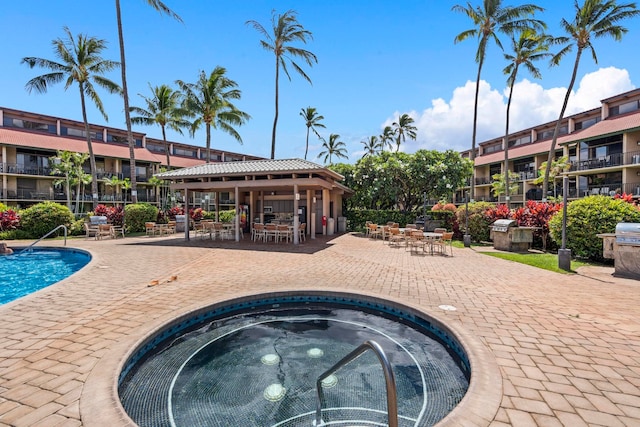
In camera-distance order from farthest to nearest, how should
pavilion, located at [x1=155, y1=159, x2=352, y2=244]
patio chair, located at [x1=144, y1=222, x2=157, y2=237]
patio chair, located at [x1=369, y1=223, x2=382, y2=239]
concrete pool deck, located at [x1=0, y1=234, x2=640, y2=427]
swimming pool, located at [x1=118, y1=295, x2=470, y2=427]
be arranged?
patio chair, located at [x1=144, y1=222, x2=157, y2=237]
patio chair, located at [x1=369, y1=223, x2=382, y2=239]
pavilion, located at [x1=155, y1=159, x2=352, y2=244]
swimming pool, located at [x1=118, y1=295, x2=470, y2=427]
concrete pool deck, located at [x1=0, y1=234, x2=640, y2=427]

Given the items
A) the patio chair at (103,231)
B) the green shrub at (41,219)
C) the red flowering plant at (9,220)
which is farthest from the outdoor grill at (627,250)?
the red flowering plant at (9,220)

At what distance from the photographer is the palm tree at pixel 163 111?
2794cm

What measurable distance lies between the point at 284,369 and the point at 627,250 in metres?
9.42

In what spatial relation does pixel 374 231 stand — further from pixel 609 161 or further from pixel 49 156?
pixel 49 156

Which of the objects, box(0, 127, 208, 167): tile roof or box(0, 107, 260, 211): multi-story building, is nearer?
box(0, 127, 208, 167): tile roof

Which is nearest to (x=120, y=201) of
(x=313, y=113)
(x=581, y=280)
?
(x=313, y=113)

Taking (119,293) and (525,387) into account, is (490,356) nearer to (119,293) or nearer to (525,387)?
(525,387)

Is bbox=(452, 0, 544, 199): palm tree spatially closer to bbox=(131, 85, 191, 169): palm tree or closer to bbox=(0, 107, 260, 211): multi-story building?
bbox=(131, 85, 191, 169): palm tree

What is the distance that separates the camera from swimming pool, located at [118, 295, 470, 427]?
3256 millimetres

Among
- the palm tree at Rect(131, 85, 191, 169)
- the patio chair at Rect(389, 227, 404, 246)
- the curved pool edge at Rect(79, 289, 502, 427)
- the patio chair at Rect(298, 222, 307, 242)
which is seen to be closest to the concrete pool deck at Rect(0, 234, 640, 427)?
the curved pool edge at Rect(79, 289, 502, 427)

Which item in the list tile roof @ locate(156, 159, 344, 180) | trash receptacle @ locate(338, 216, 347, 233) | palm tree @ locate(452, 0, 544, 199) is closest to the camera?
tile roof @ locate(156, 159, 344, 180)

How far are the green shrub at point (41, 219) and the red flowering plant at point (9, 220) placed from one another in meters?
0.21

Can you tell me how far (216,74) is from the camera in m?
24.3

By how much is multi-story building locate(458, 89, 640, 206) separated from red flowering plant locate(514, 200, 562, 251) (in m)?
14.0
